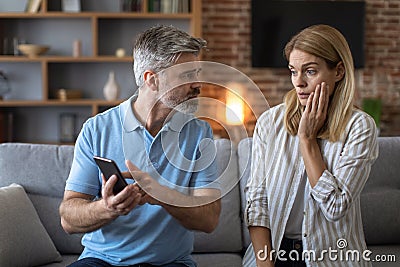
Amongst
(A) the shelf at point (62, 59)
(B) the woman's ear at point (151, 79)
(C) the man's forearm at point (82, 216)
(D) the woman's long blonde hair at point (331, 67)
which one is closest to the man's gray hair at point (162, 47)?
(B) the woman's ear at point (151, 79)

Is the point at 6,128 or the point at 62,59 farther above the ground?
the point at 62,59

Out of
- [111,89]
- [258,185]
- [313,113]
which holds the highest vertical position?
[313,113]

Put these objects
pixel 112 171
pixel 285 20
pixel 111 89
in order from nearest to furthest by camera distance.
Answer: pixel 112 171, pixel 111 89, pixel 285 20

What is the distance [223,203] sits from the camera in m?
2.80

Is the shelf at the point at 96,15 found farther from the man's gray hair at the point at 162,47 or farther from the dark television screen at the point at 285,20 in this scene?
the man's gray hair at the point at 162,47

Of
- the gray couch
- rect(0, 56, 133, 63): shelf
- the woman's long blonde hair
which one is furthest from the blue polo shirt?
rect(0, 56, 133, 63): shelf

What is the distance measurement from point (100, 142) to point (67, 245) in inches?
29.2

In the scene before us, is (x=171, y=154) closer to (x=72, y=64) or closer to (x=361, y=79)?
(x=72, y=64)

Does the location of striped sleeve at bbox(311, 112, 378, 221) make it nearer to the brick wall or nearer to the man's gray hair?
the man's gray hair

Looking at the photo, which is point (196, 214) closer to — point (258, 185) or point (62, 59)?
point (258, 185)

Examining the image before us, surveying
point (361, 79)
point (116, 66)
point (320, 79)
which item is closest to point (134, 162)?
point (320, 79)

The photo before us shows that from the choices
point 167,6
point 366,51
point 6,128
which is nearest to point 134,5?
point 167,6

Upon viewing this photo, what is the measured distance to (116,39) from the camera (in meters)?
5.82

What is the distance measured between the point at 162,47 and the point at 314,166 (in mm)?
564
